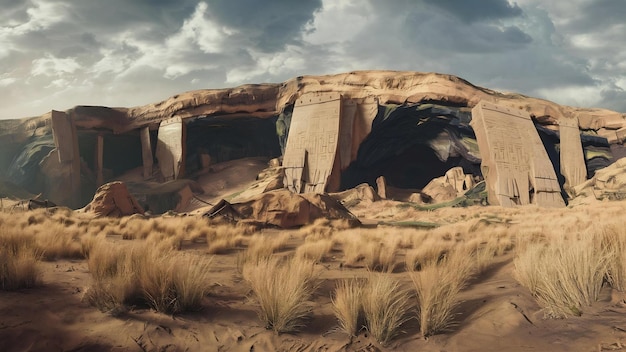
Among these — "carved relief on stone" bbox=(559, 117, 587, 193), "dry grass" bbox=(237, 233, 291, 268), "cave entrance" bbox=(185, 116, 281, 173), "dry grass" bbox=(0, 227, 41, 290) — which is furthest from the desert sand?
"cave entrance" bbox=(185, 116, 281, 173)

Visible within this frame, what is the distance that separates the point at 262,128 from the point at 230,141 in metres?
3.64

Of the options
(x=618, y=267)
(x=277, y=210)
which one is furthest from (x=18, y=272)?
(x=277, y=210)

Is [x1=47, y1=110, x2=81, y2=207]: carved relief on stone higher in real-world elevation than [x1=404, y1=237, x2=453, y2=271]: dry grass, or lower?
higher

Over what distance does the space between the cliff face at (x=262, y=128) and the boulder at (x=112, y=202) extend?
48.5ft

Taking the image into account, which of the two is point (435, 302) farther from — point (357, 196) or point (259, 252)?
point (357, 196)

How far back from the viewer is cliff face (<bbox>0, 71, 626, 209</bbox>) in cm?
2855

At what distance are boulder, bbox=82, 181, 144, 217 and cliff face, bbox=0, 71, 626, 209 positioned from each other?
14775 millimetres

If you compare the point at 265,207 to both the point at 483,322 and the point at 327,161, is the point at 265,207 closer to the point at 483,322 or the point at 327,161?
the point at 483,322

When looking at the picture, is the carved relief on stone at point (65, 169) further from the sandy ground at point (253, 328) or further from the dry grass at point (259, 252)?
the sandy ground at point (253, 328)

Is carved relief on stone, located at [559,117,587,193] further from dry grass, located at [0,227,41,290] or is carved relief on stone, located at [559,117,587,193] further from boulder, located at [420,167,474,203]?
dry grass, located at [0,227,41,290]

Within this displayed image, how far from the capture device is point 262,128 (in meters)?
37.7

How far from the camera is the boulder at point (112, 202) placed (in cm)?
1705

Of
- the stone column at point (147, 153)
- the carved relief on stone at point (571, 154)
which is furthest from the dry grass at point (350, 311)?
the stone column at point (147, 153)

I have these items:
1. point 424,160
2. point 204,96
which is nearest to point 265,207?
point 204,96
